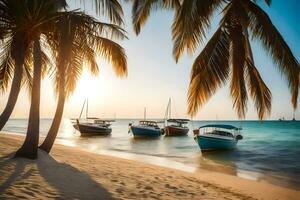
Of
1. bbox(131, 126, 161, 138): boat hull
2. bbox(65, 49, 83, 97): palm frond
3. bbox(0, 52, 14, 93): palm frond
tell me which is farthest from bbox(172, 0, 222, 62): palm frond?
bbox(131, 126, 161, 138): boat hull

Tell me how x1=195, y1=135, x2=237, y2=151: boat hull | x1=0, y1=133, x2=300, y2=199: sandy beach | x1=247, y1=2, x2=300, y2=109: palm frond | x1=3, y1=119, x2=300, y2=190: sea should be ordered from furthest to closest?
x1=195, y1=135, x2=237, y2=151: boat hull, x1=3, y1=119, x2=300, y2=190: sea, x1=247, y1=2, x2=300, y2=109: palm frond, x1=0, y1=133, x2=300, y2=199: sandy beach

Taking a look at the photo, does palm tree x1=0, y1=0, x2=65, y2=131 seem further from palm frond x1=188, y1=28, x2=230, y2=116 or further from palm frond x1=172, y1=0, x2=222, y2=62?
palm frond x1=188, y1=28, x2=230, y2=116

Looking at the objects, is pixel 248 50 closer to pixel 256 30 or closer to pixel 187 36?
pixel 256 30

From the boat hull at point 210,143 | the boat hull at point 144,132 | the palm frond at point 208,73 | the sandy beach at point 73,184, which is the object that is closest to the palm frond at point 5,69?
the sandy beach at point 73,184

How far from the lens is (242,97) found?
32.4 ft

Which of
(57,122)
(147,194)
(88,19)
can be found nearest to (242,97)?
(147,194)

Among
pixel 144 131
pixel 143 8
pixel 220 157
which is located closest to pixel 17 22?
pixel 143 8

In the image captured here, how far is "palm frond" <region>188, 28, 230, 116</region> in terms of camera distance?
31.4ft

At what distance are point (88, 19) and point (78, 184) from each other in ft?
15.5

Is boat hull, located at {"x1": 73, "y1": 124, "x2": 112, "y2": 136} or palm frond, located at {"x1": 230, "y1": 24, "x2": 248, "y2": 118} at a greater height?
palm frond, located at {"x1": 230, "y1": 24, "x2": 248, "y2": 118}

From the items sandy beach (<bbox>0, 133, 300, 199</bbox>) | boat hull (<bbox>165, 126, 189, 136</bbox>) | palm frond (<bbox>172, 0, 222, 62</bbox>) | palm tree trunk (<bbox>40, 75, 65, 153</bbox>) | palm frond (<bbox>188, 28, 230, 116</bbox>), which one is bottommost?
boat hull (<bbox>165, 126, 189, 136</bbox>)

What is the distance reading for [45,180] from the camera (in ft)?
22.4

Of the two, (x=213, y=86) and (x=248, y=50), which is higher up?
(x=248, y=50)

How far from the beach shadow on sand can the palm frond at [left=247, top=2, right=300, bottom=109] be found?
6.03 m
